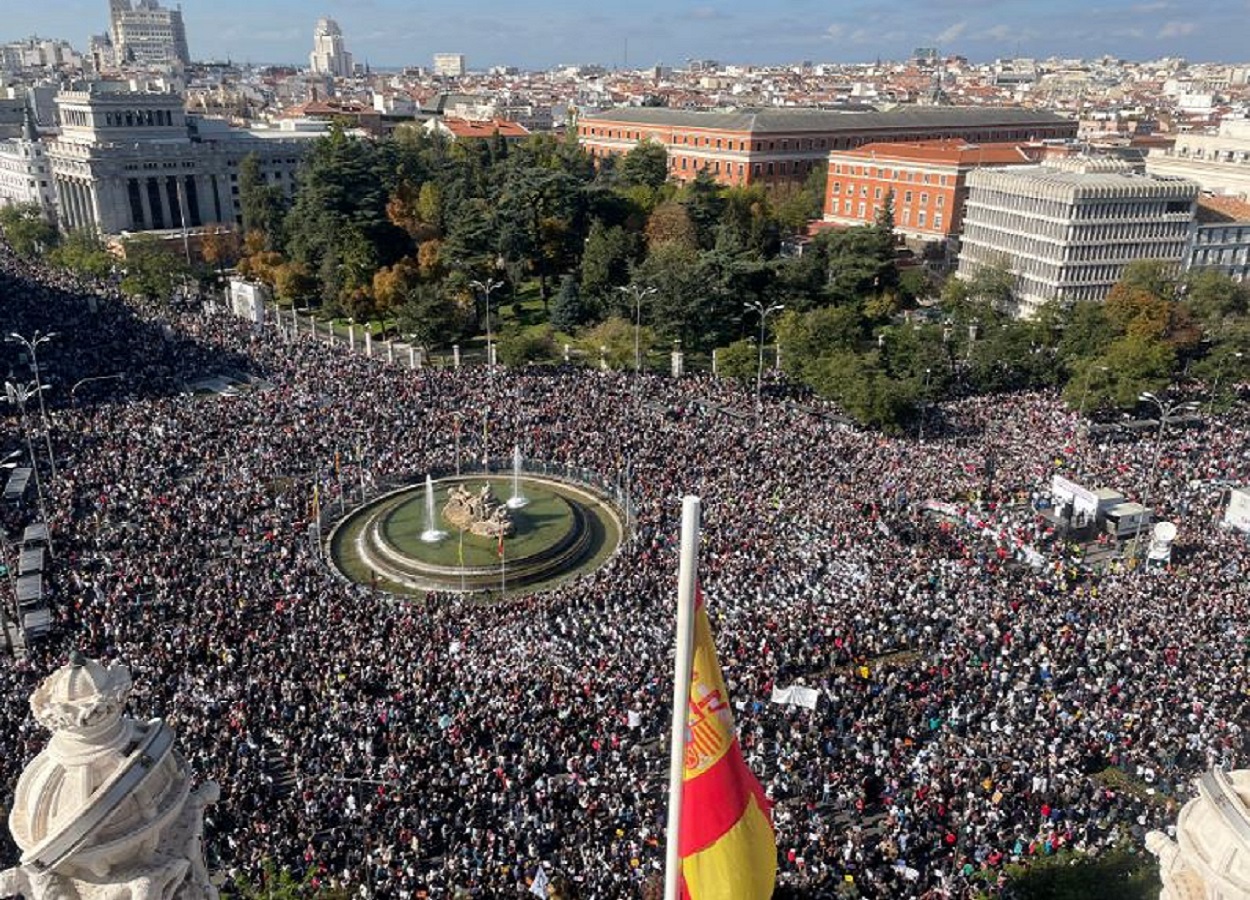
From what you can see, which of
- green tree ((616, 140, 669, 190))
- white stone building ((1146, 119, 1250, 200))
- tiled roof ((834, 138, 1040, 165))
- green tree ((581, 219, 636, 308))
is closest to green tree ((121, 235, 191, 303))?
green tree ((581, 219, 636, 308))

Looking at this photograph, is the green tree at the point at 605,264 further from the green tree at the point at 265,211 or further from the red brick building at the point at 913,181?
the red brick building at the point at 913,181

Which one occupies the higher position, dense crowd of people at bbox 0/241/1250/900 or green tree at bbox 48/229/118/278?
green tree at bbox 48/229/118/278

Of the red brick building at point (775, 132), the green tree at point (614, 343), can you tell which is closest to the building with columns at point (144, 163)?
the red brick building at point (775, 132)

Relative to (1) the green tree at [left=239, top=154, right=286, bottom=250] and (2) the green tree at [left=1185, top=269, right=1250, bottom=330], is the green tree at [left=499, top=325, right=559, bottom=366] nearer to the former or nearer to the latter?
(1) the green tree at [left=239, top=154, right=286, bottom=250]

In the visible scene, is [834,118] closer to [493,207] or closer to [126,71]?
[493,207]

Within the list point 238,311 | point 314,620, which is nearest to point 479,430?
point 314,620

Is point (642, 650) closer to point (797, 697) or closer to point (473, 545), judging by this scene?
point (797, 697)
